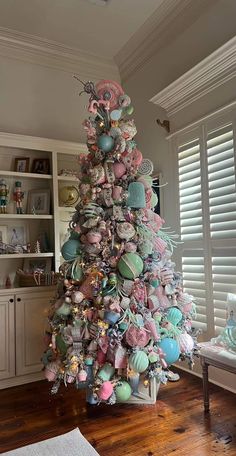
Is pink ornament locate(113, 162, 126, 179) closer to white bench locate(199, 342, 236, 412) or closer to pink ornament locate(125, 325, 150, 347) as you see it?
pink ornament locate(125, 325, 150, 347)

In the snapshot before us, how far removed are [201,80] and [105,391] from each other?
8.07ft

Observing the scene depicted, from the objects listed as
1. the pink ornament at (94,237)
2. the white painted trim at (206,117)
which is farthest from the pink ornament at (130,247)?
the white painted trim at (206,117)

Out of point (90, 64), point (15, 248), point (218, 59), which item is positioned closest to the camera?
point (218, 59)

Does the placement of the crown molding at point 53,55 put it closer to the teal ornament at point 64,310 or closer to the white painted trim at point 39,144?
the white painted trim at point 39,144

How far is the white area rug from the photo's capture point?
1864 millimetres

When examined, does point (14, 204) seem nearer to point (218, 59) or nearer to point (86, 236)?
point (86, 236)

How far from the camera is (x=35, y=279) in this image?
10.4ft

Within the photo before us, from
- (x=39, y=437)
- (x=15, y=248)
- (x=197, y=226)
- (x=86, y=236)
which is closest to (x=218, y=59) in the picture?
(x=197, y=226)

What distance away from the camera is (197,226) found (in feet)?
9.61

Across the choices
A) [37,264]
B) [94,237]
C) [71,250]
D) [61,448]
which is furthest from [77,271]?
[37,264]

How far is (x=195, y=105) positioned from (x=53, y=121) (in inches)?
60.9

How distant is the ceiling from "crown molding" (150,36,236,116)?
858 mm

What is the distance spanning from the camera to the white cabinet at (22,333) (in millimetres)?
2969

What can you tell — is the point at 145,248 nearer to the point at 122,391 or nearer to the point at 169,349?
the point at 169,349
